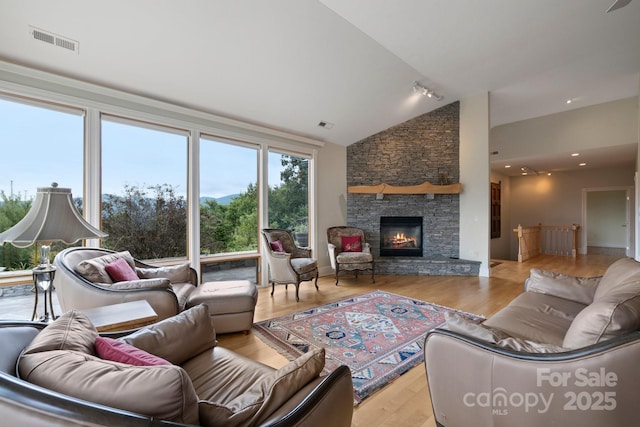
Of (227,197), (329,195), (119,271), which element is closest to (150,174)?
(227,197)

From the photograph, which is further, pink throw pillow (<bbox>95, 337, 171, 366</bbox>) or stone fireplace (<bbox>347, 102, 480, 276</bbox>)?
stone fireplace (<bbox>347, 102, 480, 276</bbox>)

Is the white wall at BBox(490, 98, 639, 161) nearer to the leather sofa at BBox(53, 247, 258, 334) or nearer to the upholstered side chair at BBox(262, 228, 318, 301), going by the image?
the upholstered side chair at BBox(262, 228, 318, 301)

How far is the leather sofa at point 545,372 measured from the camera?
3.29 feet

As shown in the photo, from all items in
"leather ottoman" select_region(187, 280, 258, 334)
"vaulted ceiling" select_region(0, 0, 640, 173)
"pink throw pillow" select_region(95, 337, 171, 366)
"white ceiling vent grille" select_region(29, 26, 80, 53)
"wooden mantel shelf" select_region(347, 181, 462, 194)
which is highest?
"vaulted ceiling" select_region(0, 0, 640, 173)

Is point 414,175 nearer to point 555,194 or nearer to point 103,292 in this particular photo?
point 103,292

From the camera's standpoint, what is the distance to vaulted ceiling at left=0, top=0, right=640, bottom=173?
2.58 m

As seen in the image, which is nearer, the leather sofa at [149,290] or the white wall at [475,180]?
the leather sofa at [149,290]

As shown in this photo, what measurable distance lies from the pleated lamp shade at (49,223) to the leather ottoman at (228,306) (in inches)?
46.1

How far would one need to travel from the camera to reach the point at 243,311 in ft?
9.21

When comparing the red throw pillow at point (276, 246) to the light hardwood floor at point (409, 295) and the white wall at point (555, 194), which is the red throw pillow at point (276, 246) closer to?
the light hardwood floor at point (409, 295)

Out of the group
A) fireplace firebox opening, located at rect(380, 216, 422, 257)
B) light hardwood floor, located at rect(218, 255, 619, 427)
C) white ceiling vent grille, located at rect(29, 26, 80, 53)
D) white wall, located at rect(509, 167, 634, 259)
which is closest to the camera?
light hardwood floor, located at rect(218, 255, 619, 427)

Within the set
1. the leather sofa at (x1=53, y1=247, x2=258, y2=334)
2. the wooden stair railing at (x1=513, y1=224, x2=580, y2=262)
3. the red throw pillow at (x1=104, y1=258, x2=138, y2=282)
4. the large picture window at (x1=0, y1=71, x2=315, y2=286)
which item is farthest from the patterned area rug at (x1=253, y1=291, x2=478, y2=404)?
the wooden stair railing at (x1=513, y1=224, x2=580, y2=262)

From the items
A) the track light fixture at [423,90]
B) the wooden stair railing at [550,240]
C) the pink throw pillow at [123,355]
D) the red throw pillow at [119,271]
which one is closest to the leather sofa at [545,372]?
the pink throw pillow at [123,355]

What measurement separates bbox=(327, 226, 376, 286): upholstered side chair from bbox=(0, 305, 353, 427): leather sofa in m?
3.70
